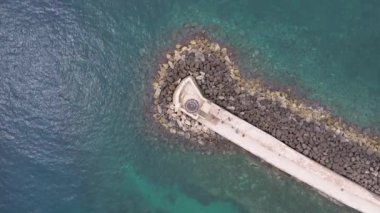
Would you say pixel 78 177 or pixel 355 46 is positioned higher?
pixel 355 46

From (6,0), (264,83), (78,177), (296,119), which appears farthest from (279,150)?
(6,0)

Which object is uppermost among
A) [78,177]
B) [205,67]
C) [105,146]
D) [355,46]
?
[355,46]

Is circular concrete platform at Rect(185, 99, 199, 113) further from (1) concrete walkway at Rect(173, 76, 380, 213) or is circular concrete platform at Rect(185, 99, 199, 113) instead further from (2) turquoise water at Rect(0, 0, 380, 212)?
(2) turquoise water at Rect(0, 0, 380, 212)

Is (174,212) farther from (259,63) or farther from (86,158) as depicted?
(259,63)

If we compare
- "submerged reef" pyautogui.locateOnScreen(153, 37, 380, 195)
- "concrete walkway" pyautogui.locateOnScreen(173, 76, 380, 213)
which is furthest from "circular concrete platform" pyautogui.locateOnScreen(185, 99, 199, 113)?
"submerged reef" pyautogui.locateOnScreen(153, 37, 380, 195)

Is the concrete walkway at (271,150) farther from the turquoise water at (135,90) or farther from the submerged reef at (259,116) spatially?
the turquoise water at (135,90)

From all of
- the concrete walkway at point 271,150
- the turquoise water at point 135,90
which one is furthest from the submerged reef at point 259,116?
the turquoise water at point 135,90
